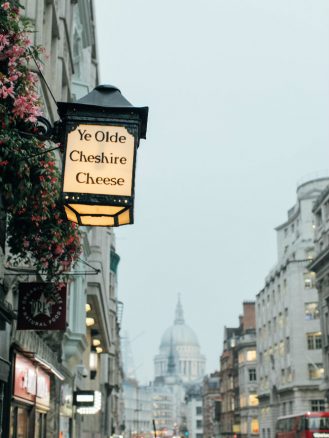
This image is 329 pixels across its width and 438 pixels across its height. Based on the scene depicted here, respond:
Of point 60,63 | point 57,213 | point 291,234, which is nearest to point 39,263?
point 57,213

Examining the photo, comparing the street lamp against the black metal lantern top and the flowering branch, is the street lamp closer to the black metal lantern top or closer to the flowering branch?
the black metal lantern top

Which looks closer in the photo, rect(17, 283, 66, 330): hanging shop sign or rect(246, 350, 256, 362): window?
rect(17, 283, 66, 330): hanging shop sign

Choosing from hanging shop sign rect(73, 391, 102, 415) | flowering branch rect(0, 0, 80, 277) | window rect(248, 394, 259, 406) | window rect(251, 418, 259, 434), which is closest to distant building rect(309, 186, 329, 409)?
hanging shop sign rect(73, 391, 102, 415)

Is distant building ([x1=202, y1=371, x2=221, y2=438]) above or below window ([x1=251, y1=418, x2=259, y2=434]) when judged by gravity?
above

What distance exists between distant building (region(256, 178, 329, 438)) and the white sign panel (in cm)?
7292

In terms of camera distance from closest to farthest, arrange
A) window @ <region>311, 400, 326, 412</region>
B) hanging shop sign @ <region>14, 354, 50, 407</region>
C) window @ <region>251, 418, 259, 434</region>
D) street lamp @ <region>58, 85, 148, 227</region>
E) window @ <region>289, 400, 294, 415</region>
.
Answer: street lamp @ <region>58, 85, 148, 227</region> → hanging shop sign @ <region>14, 354, 50, 407</region> → window @ <region>311, 400, 326, 412</region> → window @ <region>289, 400, 294, 415</region> → window @ <region>251, 418, 259, 434</region>

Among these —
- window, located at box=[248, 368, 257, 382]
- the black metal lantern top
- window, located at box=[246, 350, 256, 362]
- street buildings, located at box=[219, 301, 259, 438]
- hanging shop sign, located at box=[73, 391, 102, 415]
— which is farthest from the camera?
window, located at box=[246, 350, 256, 362]

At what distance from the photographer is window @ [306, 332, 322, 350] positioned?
84.6 meters

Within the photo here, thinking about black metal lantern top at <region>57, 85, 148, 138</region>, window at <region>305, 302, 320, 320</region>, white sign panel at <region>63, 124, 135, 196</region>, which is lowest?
white sign panel at <region>63, 124, 135, 196</region>

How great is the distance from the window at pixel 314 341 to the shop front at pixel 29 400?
68715 millimetres

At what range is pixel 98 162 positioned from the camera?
766cm

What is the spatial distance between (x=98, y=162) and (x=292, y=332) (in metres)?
81.0

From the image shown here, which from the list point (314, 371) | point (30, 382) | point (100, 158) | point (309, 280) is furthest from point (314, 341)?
point (100, 158)

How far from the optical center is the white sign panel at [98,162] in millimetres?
7605
